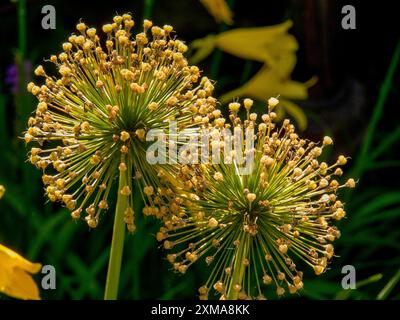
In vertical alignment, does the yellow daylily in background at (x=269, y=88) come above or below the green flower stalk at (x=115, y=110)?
above

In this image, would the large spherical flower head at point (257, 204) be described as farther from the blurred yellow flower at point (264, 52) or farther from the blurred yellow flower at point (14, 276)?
the blurred yellow flower at point (264, 52)

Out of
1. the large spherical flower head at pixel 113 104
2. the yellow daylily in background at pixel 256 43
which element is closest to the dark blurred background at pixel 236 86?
the yellow daylily in background at pixel 256 43

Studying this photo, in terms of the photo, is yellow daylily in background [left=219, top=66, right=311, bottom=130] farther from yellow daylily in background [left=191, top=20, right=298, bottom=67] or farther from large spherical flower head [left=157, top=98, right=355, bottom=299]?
large spherical flower head [left=157, top=98, right=355, bottom=299]

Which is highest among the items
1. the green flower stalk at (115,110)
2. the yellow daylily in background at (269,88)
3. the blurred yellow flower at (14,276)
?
the yellow daylily in background at (269,88)

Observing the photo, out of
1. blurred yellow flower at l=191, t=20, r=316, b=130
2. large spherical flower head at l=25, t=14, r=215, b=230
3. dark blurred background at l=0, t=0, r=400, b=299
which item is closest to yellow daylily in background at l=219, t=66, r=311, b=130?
blurred yellow flower at l=191, t=20, r=316, b=130

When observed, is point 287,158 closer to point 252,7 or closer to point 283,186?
point 283,186

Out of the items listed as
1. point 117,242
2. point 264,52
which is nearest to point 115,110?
point 117,242
